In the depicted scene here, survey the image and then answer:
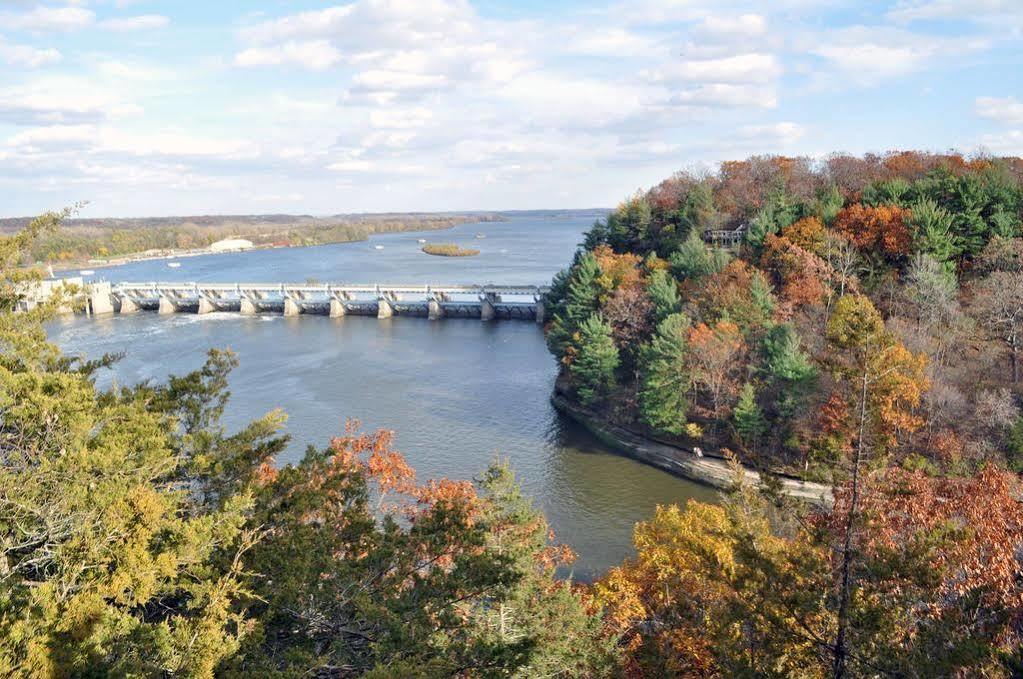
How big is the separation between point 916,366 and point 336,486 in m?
11.7

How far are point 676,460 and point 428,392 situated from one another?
1076cm

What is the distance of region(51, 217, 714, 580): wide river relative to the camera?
16922 millimetres

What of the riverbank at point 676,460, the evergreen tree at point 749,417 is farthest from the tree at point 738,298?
the riverbank at point 676,460

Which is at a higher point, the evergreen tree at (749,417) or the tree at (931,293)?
the tree at (931,293)

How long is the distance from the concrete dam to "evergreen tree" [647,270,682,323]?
16.8 m

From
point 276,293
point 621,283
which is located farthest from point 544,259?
point 621,283

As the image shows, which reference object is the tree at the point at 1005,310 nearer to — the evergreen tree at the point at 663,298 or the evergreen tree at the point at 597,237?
the evergreen tree at the point at 663,298

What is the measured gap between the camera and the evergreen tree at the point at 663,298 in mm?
22422

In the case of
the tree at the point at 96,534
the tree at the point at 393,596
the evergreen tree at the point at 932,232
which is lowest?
the tree at the point at 393,596

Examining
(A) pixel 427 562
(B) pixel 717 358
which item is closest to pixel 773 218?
(B) pixel 717 358

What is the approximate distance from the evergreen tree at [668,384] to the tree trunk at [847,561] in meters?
13.3

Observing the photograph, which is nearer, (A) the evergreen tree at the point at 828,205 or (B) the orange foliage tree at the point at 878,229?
(B) the orange foliage tree at the point at 878,229

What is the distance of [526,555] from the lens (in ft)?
25.5

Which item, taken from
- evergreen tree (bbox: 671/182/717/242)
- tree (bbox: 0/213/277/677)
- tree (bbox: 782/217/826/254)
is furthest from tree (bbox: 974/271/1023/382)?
tree (bbox: 0/213/277/677)
